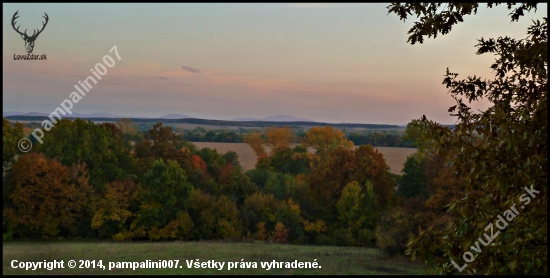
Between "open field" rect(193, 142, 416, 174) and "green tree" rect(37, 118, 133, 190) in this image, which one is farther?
"open field" rect(193, 142, 416, 174)

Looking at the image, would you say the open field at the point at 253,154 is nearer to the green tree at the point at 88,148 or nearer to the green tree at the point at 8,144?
the green tree at the point at 88,148

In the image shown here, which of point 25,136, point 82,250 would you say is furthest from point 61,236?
point 25,136

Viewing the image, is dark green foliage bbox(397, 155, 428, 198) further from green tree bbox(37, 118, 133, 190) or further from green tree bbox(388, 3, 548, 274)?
green tree bbox(388, 3, 548, 274)

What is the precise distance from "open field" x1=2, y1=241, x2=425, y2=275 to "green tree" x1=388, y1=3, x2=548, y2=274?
16.1m

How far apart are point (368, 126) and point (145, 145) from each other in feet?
107

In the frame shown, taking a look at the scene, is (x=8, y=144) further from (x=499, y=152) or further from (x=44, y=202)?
(x=499, y=152)

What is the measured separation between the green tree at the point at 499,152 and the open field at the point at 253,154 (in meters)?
37.2

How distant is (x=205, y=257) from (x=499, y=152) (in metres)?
19.9

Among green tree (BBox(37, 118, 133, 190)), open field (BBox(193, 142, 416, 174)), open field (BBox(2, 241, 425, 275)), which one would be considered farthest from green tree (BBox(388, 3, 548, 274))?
open field (BBox(193, 142, 416, 174))

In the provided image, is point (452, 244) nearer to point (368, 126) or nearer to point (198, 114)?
point (198, 114)

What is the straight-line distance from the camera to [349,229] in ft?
109

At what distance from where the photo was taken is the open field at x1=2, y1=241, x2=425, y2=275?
21.0 meters

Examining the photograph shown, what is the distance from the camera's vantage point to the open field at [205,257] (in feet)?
69.1

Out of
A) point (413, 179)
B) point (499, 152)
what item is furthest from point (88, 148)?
point (499, 152)
